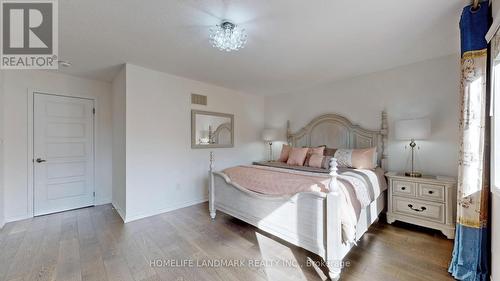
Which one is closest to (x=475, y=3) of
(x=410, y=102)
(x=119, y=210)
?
(x=410, y=102)

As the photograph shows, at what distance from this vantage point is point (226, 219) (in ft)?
10.0

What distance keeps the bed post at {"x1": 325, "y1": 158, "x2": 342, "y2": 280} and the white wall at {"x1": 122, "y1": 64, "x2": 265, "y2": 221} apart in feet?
8.72

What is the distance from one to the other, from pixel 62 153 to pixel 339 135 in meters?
4.93

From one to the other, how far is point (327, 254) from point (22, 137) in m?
4.52

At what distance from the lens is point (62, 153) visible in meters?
3.44

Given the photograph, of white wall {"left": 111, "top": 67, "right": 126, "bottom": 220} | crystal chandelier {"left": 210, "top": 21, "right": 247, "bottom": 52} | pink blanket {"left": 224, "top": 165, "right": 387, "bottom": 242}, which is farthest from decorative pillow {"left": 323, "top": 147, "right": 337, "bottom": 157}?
white wall {"left": 111, "top": 67, "right": 126, "bottom": 220}

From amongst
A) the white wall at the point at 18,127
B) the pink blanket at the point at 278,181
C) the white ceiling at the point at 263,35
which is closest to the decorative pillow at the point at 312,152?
the pink blanket at the point at 278,181

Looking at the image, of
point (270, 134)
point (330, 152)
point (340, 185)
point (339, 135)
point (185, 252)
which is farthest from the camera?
point (270, 134)

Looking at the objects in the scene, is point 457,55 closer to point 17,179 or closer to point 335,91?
point 335,91

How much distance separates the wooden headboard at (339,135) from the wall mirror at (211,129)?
4.54 feet

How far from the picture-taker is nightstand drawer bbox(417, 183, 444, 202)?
2450 millimetres

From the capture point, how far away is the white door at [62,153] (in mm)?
3238

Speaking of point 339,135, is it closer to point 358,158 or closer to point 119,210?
point 358,158

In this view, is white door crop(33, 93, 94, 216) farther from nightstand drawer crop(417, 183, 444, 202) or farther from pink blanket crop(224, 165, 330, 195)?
nightstand drawer crop(417, 183, 444, 202)
